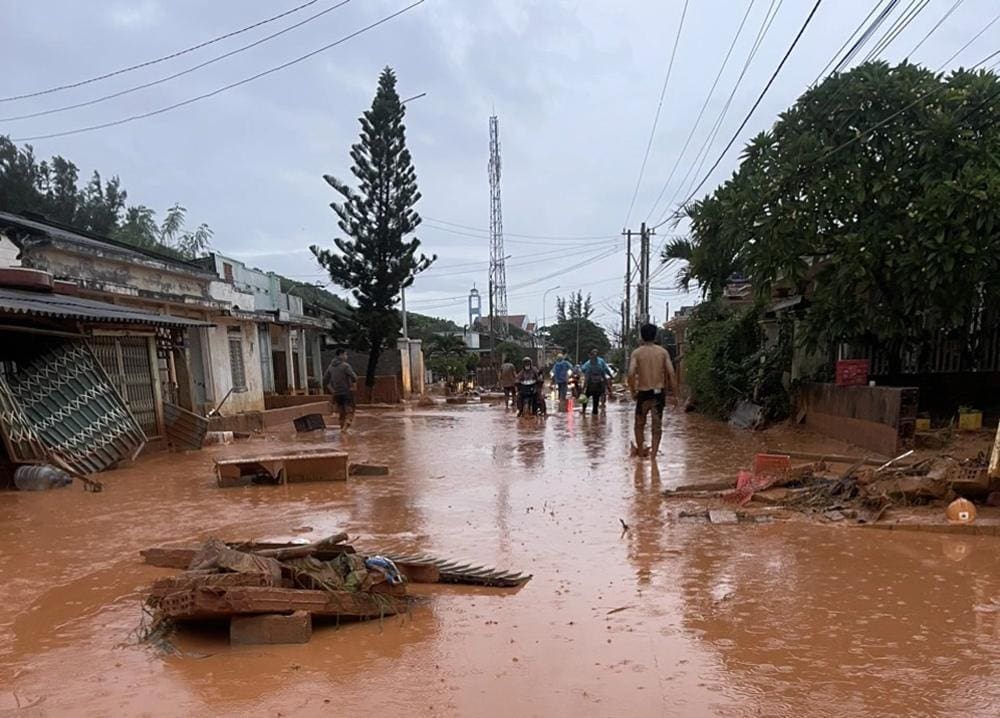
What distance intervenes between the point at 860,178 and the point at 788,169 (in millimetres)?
925

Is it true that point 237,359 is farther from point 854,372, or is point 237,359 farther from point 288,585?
point 288,585

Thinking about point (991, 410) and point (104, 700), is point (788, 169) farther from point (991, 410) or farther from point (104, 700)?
point (104, 700)

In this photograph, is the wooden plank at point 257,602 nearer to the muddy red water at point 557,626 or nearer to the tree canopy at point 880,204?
the muddy red water at point 557,626

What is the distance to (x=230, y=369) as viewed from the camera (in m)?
17.3

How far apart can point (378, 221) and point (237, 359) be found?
9.19 meters

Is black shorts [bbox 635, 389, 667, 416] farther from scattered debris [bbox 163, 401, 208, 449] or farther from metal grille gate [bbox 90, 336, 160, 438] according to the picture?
metal grille gate [bbox 90, 336, 160, 438]

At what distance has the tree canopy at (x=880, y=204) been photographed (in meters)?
7.56

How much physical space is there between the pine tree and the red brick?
21.3 metres

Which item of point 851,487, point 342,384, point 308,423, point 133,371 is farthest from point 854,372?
point 133,371

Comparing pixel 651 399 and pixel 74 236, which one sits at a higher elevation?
Result: pixel 74 236

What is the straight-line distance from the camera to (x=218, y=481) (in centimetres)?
801

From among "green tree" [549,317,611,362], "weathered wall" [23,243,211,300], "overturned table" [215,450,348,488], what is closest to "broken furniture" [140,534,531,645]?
"overturned table" [215,450,348,488]

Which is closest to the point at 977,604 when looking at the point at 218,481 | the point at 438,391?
the point at 218,481

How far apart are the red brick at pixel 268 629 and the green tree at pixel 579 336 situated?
50626mm
